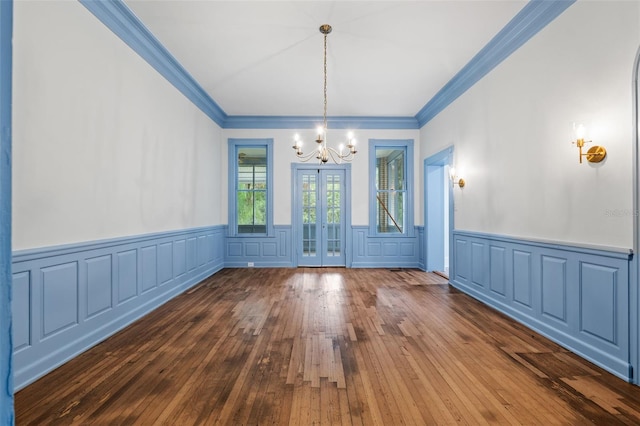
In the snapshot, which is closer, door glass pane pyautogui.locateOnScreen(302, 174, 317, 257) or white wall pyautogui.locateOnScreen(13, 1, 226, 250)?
white wall pyautogui.locateOnScreen(13, 1, 226, 250)

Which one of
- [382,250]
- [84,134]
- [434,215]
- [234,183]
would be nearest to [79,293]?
[84,134]

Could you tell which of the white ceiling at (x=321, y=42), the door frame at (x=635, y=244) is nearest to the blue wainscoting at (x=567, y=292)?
the door frame at (x=635, y=244)

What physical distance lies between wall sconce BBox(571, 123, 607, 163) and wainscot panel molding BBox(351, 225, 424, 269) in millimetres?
4375

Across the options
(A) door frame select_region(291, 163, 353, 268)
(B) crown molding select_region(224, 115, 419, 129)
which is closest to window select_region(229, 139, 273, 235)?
(B) crown molding select_region(224, 115, 419, 129)

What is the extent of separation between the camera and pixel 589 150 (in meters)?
2.70

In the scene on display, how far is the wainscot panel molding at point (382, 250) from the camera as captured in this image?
23.0 ft

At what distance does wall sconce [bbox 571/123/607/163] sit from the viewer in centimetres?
262

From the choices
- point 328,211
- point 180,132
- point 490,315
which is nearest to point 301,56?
point 180,132

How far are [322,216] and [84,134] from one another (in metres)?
4.84

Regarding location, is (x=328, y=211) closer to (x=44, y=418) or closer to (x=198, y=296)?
(x=198, y=296)

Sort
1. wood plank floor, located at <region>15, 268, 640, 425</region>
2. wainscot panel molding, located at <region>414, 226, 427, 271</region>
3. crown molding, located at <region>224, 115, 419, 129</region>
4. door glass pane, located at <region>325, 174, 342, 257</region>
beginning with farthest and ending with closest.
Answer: door glass pane, located at <region>325, 174, 342, 257</region>
crown molding, located at <region>224, 115, 419, 129</region>
wainscot panel molding, located at <region>414, 226, 427, 271</region>
wood plank floor, located at <region>15, 268, 640, 425</region>

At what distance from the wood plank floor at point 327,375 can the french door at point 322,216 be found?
122 inches

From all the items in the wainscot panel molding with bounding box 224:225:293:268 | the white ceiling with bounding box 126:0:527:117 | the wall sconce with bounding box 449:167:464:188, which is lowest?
the wainscot panel molding with bounding box 224:225:293:268

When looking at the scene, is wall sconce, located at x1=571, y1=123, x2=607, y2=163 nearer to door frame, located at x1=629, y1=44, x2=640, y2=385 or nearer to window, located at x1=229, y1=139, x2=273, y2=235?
door frame, located at x1=629, y1=44, x2=640, y2=385
